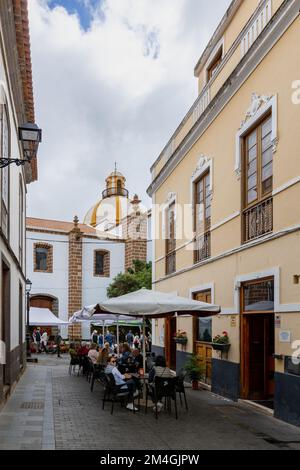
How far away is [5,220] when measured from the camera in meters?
12.0

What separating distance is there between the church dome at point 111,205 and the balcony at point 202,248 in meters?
40.2

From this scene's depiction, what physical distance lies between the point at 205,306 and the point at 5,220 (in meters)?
4.62

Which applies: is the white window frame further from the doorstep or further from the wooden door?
the doorstep

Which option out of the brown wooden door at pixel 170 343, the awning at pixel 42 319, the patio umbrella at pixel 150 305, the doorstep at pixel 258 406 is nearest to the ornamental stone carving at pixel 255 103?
the patio umbrella at pixel 150 305

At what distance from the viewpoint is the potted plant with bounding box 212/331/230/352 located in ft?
41.1

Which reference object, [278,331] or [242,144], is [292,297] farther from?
[242,144]

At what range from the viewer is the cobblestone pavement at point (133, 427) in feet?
25.8

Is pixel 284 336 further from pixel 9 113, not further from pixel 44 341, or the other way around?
pixel 44 341

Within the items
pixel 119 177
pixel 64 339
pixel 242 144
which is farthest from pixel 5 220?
pixel 119 177

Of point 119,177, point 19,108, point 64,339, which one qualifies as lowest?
point 64,339

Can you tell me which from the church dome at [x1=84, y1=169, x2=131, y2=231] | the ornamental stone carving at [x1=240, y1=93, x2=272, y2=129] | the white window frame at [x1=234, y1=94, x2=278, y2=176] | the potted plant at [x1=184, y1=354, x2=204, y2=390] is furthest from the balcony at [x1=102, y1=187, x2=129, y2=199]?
the ornamental stone carving at [x1=240, y1=93, x2=272, y2=129]

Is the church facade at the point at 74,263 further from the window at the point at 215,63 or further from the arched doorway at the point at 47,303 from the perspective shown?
the window at the point at 215,63

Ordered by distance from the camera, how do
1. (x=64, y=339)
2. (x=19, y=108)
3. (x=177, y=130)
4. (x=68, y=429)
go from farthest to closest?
1. (x=64, y=339)
2. (x=177, y=130)
3. (x=19, y=108)
4. (x=68, y=429)

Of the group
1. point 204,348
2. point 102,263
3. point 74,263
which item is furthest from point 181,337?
point 102,263
